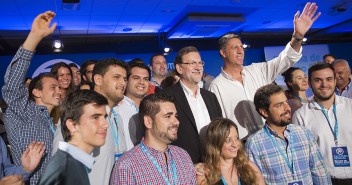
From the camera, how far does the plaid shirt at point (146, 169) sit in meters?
1.82

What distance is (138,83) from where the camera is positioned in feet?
9.18

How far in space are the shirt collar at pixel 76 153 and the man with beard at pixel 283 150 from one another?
52.0 inches

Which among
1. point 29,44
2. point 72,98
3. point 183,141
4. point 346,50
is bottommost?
point 183,141

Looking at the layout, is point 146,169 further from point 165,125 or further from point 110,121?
point 110,121

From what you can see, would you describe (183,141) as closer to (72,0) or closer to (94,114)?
(94,114)

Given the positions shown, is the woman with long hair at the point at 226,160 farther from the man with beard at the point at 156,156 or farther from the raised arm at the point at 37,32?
the raised arm at the point at 37,32

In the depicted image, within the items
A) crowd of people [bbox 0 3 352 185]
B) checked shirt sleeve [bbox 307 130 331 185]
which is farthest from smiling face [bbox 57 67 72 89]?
checked shirt sleeve [bbox 307 130 331 185]

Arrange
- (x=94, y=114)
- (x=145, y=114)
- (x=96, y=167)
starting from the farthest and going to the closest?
(x=145, y=114) → (x=96, y=167) → (x=94, y=114)

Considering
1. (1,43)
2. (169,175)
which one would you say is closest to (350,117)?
(169,175)

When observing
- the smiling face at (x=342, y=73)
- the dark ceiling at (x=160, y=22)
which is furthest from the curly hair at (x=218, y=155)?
the dark ceiling at (x=160, y=22)

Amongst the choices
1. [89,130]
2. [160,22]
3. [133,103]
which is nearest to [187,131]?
[133,103]

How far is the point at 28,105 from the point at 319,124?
238 cm

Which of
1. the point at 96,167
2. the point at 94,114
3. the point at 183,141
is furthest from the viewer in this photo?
the point at 183,141

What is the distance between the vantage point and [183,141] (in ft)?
7.90
